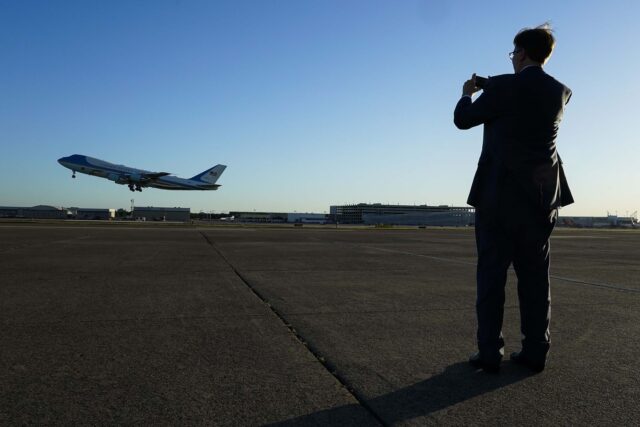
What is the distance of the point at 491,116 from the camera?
108 inches

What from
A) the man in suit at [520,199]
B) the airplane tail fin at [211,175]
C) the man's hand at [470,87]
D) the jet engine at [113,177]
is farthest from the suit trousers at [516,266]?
the airplane tail fin at [211,175]

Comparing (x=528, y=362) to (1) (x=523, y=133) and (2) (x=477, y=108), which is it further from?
(2) (x=477, y=108)

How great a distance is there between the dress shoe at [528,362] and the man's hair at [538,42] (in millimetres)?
1849

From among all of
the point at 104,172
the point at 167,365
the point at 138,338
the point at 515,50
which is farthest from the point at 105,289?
the point at 104,172

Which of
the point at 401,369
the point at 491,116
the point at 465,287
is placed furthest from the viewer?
the point at 465,287

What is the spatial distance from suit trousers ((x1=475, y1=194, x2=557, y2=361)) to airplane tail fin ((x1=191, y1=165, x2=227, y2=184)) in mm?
69016

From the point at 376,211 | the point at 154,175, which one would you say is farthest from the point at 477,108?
the point at 376,211

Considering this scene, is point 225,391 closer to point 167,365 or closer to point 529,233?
point 167,365

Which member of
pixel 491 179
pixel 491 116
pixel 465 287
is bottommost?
pixel 465 287

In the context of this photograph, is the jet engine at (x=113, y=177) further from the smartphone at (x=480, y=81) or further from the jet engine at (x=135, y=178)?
the smartphone at (x=480, y=81)

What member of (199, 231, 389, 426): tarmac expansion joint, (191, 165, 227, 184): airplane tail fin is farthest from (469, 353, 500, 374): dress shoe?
(191, 165, 227, 184): airplane tail fin

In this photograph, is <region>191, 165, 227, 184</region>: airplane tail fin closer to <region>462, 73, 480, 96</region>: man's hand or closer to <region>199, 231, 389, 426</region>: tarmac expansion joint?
<region>199, 231, 389, 426</region>: tarmac expansion joint

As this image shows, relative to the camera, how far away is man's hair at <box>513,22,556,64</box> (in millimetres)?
2811

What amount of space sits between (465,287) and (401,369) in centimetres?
352
